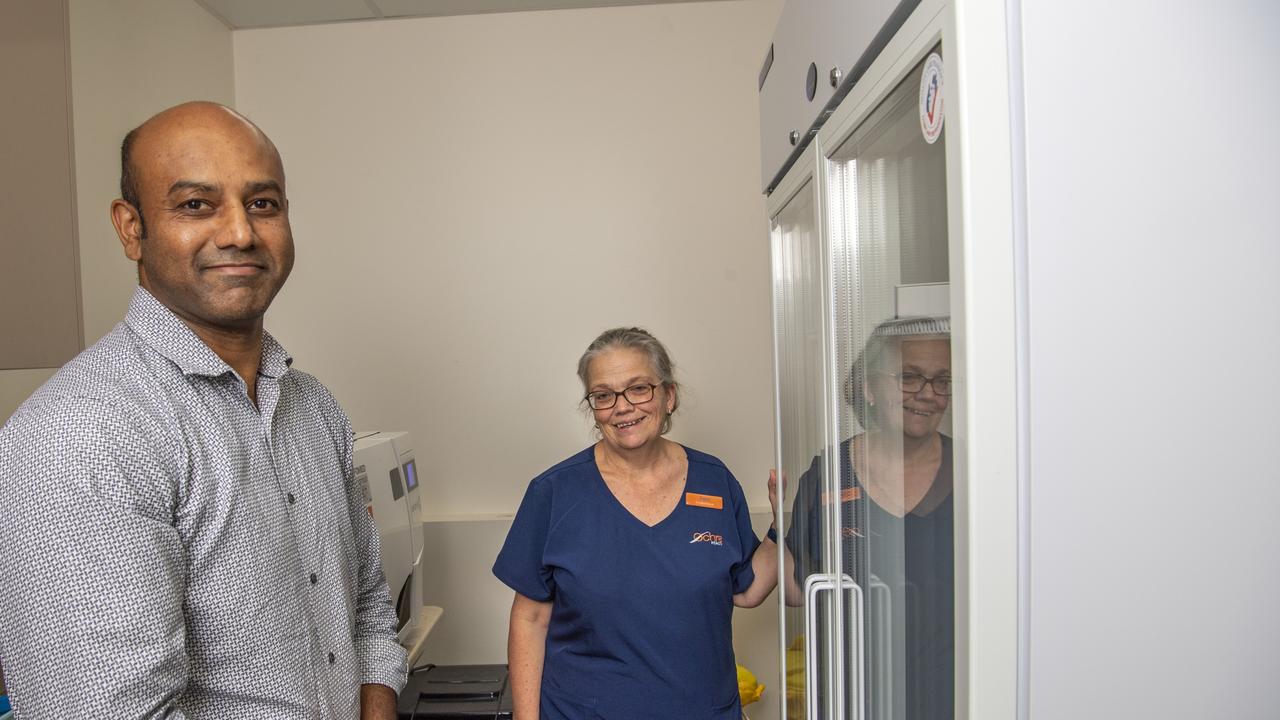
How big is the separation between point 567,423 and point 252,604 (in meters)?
2.01

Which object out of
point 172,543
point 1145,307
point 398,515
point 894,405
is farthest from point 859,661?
point 398,515

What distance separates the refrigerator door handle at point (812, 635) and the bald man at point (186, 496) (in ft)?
2.29

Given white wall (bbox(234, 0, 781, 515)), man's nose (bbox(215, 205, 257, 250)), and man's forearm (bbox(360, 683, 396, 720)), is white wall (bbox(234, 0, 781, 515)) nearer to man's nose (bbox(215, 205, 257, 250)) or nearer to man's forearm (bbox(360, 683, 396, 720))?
man's forearm (bbox(360, 683, 396, 720))

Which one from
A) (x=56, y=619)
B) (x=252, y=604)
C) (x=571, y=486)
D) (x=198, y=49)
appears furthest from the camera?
(x=198, y=49)

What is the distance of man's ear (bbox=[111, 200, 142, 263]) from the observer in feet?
3.43

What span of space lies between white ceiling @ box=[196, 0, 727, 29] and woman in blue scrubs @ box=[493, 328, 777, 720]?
1.65 metres

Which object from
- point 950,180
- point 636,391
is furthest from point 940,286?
point 636,391

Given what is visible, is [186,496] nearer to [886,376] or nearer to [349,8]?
[886,376]

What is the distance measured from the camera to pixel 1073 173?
599 millimetres

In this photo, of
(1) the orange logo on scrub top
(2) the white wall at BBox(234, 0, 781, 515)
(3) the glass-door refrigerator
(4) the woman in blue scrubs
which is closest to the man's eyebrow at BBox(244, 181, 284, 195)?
(3) the glass-door refrigerator

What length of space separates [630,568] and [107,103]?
6.79ft

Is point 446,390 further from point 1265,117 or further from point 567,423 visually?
point 1265,117

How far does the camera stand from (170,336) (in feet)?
3.36

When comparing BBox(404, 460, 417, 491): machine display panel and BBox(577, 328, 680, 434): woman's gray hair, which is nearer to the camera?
BBox(577, 328, 680, 434): woman's gray hair
